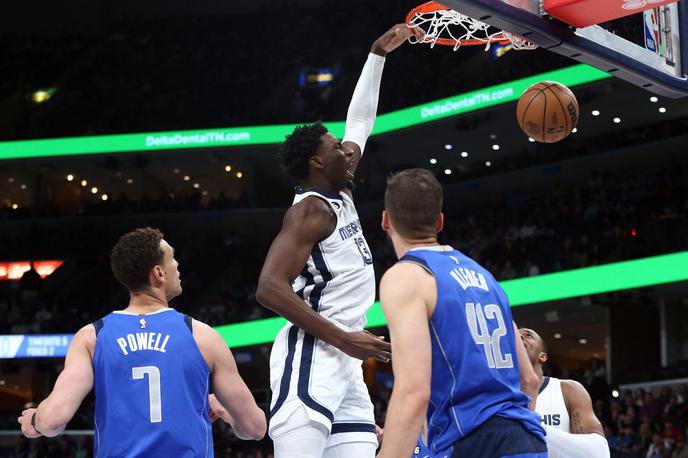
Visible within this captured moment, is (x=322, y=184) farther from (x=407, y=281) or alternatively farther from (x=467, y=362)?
(x=467, y=362)

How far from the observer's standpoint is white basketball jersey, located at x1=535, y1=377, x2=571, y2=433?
5.19 metres

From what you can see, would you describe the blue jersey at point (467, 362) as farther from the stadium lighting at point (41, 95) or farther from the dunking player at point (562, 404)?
the stadium lighting at point (41, 95)

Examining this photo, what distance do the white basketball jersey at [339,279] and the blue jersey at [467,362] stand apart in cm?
103

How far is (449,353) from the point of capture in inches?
116

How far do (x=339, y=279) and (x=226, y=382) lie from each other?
69cm

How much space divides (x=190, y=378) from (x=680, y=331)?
18.6 m

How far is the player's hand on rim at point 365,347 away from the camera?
12.3 feet

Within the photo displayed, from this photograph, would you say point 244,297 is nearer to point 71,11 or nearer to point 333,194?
point 71,11

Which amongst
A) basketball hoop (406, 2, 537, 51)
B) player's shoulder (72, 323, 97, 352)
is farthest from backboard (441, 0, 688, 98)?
player's shoulder (72, 323, 97, 352)

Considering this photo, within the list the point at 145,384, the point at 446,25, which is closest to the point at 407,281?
the point at 145,384

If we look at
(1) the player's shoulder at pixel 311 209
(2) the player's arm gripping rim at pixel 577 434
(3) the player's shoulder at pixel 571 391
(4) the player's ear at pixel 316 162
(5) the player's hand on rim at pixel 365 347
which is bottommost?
(2) the player's arm gripping rim at pixel 577 434

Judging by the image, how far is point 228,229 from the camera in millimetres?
27203

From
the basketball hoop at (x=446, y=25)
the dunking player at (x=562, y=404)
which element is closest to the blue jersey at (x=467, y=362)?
the dunking player at (x=562, y=404)

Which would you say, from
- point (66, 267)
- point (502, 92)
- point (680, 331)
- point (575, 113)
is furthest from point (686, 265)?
point (66, 267)
